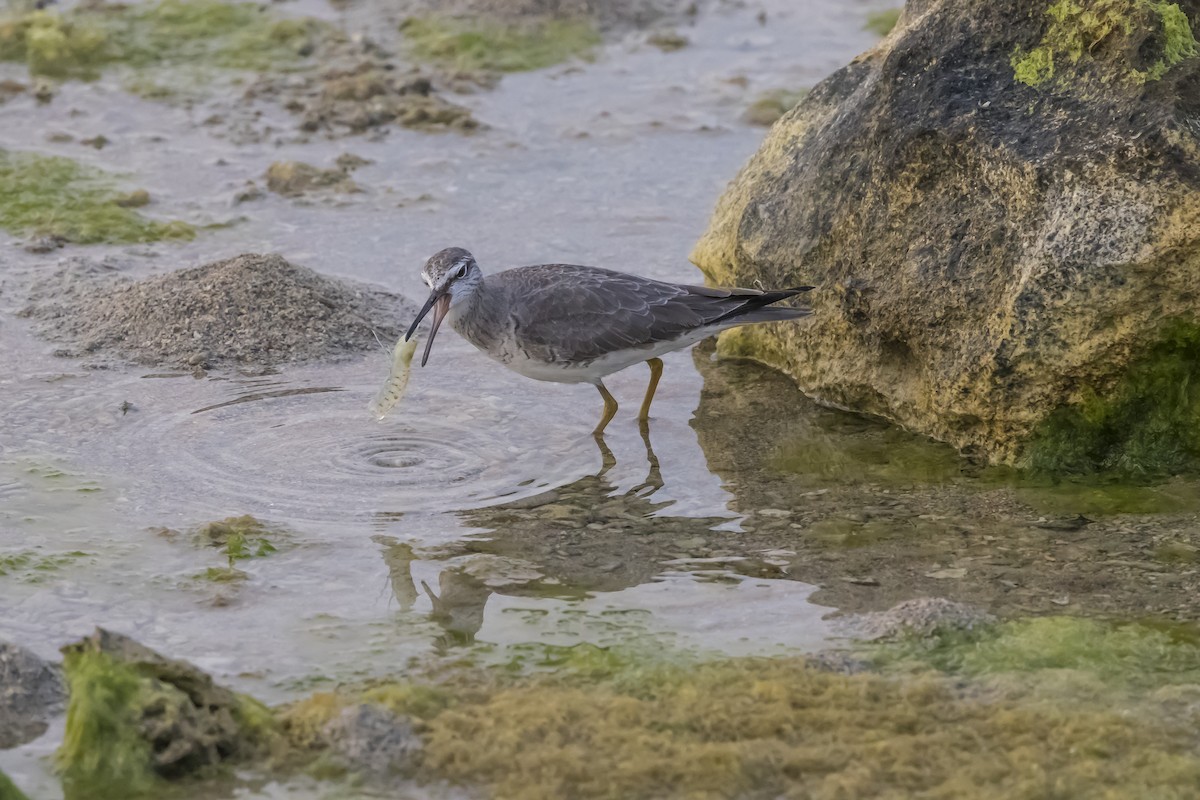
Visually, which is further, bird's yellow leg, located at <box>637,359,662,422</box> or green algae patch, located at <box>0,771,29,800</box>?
bird's yellow leg, located at <box>637,359,662,422</box>

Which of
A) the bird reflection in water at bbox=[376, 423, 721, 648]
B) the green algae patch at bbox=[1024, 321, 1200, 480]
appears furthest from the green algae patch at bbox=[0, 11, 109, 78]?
the green algae patch at bbox=[1024, 321, 1200, 480]

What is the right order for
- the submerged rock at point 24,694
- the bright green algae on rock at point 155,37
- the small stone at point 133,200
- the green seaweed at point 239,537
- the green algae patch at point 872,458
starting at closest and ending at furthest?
the submerged rock at point 24,694 → the green seaweed at point 239,537 → the green algae patch at point 872,458 → the small stone at point 133,200 → the bright green algae on rock at point 155,37

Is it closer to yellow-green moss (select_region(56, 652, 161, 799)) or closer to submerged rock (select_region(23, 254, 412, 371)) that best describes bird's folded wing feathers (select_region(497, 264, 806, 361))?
submerged rock (select_region(23, 254, 412, 371))

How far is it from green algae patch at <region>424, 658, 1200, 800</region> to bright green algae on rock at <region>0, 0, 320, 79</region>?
33.1 feet

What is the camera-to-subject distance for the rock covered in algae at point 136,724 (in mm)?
5160

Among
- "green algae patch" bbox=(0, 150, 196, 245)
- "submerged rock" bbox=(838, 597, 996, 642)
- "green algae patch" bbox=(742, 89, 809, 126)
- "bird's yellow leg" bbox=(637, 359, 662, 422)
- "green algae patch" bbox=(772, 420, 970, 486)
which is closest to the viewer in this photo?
"submerged rock" bbox=(838, 597, 996, 642)

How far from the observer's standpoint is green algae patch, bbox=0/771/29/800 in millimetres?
4883

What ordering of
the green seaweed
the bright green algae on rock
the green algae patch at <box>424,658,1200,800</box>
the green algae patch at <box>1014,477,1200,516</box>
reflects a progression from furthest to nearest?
the bright green algae on rock < the green algae patch at <box>1014,477,1200,516</box> < the green seaweed < the green algae patch at <box>424,658,1200,800</box>

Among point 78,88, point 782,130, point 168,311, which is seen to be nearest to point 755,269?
point 782,130

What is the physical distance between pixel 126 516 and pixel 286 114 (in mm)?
6720

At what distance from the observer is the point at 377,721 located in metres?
5.38

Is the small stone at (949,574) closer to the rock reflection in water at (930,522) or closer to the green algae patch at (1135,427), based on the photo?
the rock reflection in water at (930,522)

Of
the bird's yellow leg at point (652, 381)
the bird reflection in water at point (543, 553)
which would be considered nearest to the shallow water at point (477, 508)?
the bird reflection in water at point (543, 553)

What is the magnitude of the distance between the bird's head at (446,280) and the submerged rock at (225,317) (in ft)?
3.95
